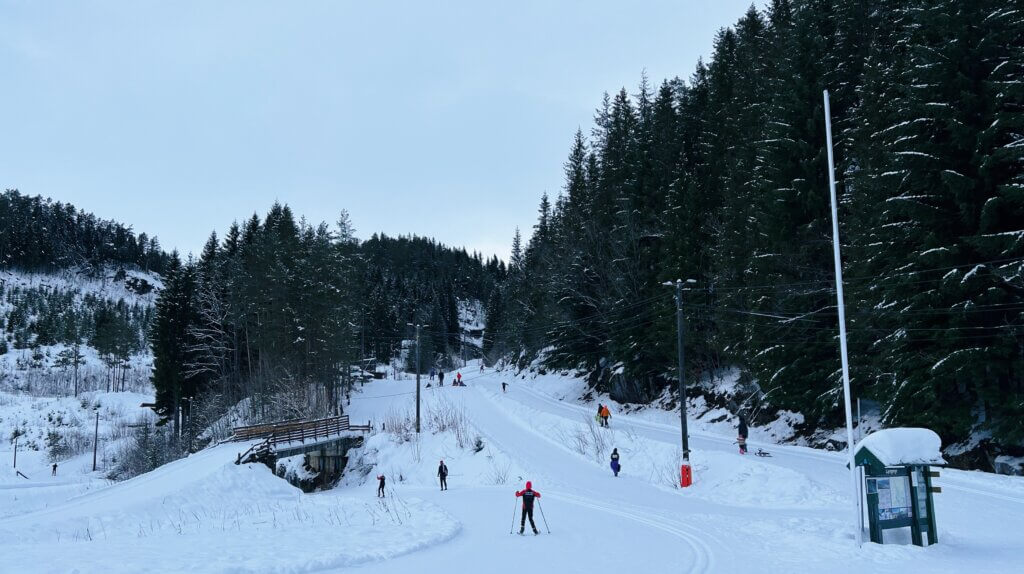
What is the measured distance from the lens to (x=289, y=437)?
125 feet

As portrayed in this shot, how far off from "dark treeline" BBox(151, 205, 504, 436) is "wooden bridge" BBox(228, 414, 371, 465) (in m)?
4.47

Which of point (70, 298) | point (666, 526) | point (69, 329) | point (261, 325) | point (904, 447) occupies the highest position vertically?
point (70, 298)

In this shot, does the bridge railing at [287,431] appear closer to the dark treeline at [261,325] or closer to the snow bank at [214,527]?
the snow bank at [214,527]

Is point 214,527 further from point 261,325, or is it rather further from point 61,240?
point 61,240

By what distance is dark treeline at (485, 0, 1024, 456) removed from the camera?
20469mm

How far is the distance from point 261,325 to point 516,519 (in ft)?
121

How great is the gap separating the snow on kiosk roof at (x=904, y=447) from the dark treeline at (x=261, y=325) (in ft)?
130

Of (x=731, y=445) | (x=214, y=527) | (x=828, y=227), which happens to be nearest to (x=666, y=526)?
(x=214, y=527)

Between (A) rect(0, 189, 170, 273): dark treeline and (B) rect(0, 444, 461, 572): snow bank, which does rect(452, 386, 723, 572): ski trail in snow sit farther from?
(A) rect(0, 189, 170, 273): dark treeline

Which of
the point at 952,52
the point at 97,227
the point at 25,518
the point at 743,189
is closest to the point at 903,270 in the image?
the point at 952,52

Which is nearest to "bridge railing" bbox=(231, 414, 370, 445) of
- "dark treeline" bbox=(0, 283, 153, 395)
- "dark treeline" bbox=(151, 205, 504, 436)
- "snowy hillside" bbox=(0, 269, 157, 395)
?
"dark treeline" bbox=(151, 205, 504, 436)

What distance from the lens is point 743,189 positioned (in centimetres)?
3825

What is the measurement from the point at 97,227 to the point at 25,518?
194 meters

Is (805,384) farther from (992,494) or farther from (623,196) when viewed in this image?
(623,196)
